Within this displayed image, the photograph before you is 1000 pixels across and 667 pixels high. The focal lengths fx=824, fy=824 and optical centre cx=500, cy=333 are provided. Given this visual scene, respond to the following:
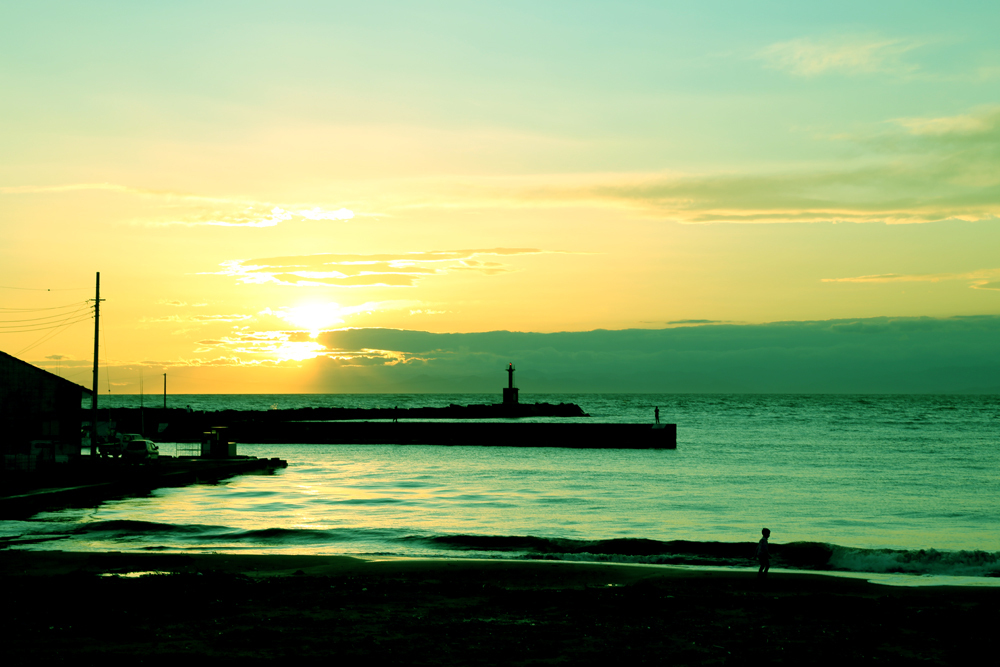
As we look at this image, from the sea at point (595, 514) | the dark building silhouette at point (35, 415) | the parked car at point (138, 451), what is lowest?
the sea at point (595, 514)

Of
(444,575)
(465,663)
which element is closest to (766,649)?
(465,663)

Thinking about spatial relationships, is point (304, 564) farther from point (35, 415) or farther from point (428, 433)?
point (428, 433)

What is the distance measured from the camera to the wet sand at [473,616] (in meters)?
13.6

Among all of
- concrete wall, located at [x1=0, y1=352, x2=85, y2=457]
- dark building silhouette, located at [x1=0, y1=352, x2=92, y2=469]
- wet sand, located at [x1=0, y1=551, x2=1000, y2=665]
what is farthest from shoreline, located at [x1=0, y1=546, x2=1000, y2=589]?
concrete wall, located at [x1=0, y1=352, x2=85, y2=457]

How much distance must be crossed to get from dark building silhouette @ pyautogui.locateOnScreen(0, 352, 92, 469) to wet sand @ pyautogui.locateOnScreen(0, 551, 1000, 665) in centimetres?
2428

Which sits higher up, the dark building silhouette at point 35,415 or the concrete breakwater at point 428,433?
the dark building silhouette at point 35,415

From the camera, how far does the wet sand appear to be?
1361cm

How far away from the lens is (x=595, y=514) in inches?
1416

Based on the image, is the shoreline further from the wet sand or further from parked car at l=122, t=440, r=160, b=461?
parked car at l=122, t=440, r=160, b=461

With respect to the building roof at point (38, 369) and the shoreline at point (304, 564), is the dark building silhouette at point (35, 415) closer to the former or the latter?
the building roof at point (38, 369)

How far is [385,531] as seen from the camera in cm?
3088

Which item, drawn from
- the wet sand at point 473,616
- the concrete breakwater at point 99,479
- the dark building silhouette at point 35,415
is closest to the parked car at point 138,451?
the concrete breakwater at point 99,479

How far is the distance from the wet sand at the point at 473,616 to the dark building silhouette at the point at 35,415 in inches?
956

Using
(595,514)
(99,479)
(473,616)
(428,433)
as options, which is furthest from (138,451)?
(473,616)
